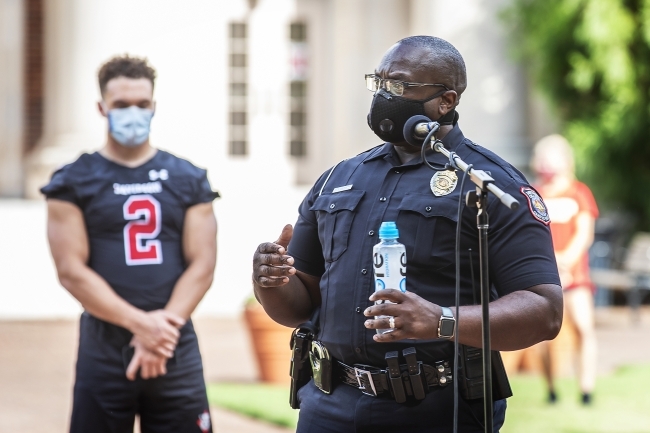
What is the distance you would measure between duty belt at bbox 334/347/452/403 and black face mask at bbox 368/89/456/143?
67cm

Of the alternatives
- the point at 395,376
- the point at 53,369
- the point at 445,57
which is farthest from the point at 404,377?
the point at 53,369

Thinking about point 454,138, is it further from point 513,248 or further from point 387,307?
point 387,307

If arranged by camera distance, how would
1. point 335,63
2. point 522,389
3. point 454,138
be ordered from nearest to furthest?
point 454,138 < point 522,389 < point 335,63

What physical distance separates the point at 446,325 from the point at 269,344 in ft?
19.6

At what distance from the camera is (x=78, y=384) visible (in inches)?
179

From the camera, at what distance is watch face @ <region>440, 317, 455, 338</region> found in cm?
296

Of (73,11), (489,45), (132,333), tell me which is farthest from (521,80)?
(132,333)

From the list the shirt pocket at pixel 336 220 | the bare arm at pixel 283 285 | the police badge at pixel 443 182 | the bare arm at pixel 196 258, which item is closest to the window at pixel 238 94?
the bare arm at pixel 196 258

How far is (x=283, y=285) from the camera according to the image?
3.45 m

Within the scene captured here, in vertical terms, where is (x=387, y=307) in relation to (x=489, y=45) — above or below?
below

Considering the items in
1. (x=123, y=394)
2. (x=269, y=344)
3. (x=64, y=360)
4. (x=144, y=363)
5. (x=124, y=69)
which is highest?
(x=124, y=69)

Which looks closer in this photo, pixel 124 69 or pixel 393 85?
pixel 393 85

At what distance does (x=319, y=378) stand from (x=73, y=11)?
11.0 metres

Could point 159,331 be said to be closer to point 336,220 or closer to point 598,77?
point 336,220
